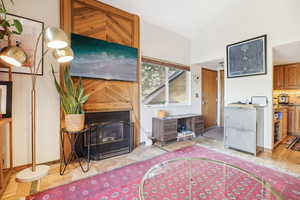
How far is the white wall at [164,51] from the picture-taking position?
3.27 metres

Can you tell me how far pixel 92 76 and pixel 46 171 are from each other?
1.64 meters

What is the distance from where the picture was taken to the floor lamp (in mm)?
1542

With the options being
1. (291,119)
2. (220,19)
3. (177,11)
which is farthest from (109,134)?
(291,119)

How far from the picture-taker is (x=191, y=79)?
425 centimetres

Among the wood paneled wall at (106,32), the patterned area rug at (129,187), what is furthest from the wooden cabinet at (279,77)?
the wood paneled wall at (106,32)

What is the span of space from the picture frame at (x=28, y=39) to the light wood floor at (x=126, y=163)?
154 cm

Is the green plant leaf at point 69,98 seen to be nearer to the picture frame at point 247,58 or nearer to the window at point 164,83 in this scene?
the window at point 164,83

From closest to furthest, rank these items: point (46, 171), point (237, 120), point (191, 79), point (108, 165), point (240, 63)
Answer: point (46, 171), point (108, 165), point (237, 120), point (240, 63), point (191, 79)

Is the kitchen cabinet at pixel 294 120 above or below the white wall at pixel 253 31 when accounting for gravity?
below

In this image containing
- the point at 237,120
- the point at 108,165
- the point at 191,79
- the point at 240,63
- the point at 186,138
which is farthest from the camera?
the point at 191,79

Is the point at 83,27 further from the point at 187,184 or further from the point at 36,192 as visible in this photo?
the point at 187,184

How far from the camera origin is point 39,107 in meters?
2.14

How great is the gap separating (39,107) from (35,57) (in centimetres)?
79

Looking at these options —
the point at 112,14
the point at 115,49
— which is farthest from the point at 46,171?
the point at 112,14
